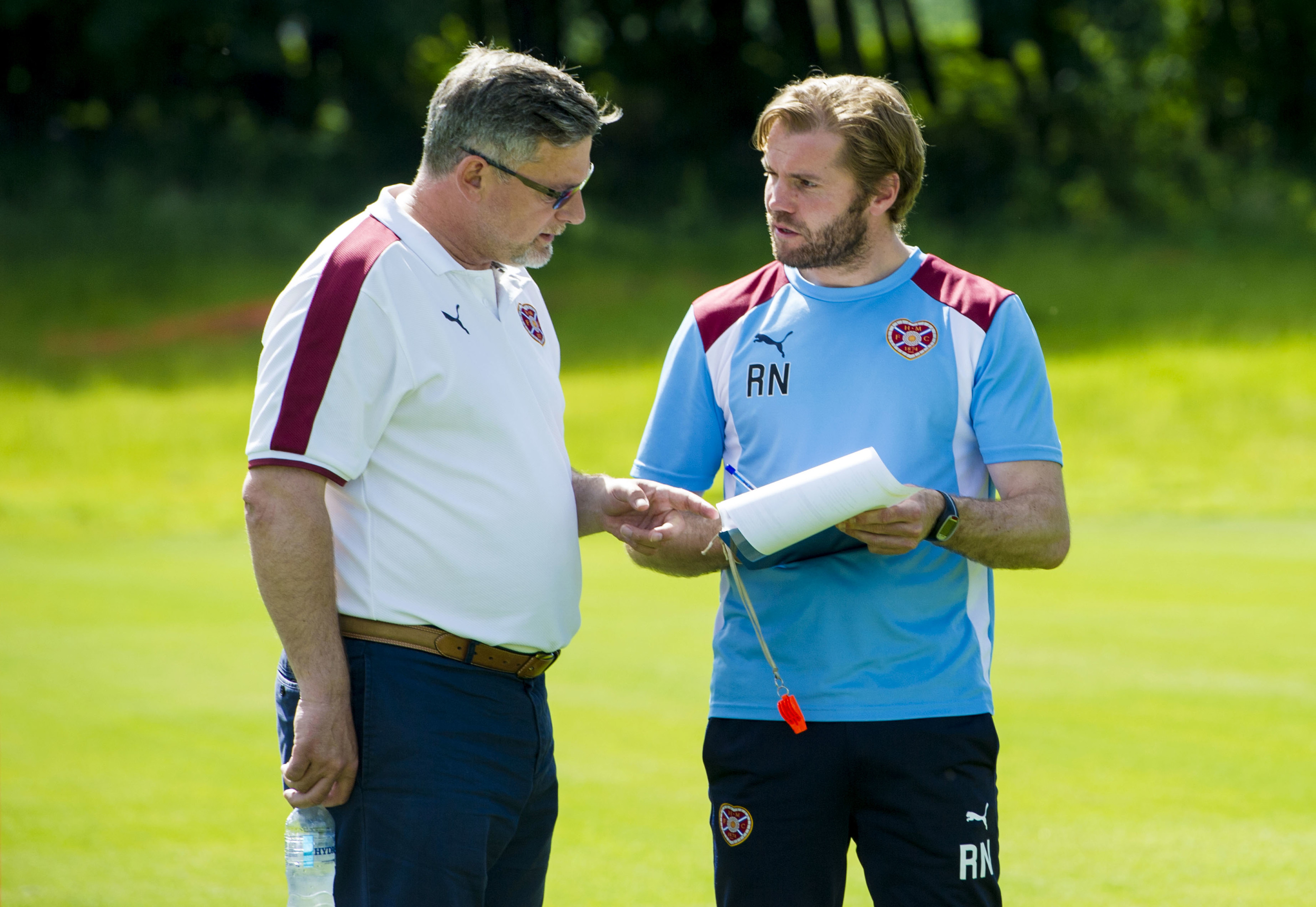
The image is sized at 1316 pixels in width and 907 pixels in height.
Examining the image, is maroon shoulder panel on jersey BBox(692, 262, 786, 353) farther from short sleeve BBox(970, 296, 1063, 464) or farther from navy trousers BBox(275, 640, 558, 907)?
navy trousers BBox(275, 640, 558, 907)

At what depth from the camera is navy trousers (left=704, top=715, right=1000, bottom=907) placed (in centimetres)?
281

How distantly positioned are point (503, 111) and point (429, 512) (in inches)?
29.7

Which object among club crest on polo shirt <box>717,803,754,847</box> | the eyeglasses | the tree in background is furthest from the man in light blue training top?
the tree in background

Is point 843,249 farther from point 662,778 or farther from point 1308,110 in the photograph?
point 1308,110

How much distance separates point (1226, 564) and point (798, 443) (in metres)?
7.98

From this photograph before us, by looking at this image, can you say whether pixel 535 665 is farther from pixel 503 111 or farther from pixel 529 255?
pixel 503 111

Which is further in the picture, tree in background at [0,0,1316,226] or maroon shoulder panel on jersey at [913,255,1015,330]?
tree in background at [0,0,1316,226]

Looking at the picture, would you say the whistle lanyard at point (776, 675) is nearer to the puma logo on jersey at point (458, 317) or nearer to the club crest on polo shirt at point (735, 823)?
the club crest on polo shirt at point (735, 823)

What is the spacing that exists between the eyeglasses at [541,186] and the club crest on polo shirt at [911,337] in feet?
2.26

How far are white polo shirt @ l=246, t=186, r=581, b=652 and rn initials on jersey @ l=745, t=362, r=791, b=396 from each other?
0.46 metres

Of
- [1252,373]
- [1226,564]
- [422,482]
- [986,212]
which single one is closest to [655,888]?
[422,482]

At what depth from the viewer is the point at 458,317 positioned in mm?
2688

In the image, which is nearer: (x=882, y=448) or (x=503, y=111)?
(x=503, y=111)

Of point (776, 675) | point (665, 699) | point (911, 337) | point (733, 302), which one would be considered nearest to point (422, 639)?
point (776, 675)
